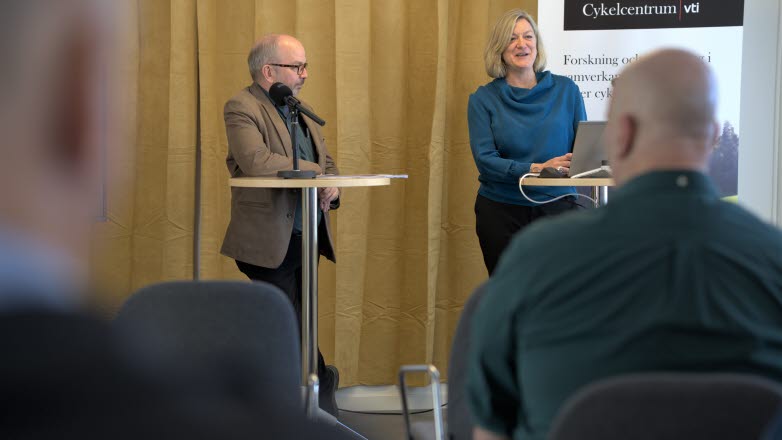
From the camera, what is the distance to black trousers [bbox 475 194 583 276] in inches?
170

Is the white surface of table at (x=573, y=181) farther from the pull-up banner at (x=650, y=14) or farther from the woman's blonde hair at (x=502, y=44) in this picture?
the pull-up banner at (x=650, y=14)

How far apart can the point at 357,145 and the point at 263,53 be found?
0.95 metres

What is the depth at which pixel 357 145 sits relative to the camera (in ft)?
16.1

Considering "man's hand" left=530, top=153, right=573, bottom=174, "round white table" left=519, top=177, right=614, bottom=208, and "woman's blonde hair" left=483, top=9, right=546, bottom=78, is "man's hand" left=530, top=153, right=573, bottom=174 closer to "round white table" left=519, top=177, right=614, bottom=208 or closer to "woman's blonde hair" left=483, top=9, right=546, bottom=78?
"round white table" left=519, top=177, right=614, bottom=208

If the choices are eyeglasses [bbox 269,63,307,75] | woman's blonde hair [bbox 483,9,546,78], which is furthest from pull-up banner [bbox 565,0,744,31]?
eyeglasses [bbox 269,63,307,75]

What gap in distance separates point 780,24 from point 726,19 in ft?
2.39

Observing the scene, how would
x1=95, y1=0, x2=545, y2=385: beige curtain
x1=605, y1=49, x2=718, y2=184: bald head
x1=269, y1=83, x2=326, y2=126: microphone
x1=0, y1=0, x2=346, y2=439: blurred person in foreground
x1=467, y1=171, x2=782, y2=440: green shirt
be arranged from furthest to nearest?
x1=95, y1=0, x2=545, y2=385: beige curtain, x1=269, y1=83, x2=326, y2=126: microphone, x1=605, y1=49, x2=718, y2=184: bald head, x1=467, y1=171, x2=782, y2=440: green shirt, x1=0, y1=0, x2=346, y2=439: blurred person in foreground

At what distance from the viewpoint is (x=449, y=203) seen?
508cm

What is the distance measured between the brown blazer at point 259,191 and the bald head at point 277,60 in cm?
11

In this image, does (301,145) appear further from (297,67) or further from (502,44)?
(502,44)

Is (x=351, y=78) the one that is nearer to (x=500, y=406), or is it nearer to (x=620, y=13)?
(x=620, y=13)

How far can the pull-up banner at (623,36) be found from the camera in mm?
4504

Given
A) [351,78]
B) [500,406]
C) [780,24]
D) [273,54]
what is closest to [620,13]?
[780,24]

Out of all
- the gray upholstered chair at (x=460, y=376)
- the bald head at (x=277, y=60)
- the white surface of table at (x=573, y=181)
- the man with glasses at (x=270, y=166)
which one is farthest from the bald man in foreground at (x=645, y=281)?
the bald head at (x=277, y=60)
